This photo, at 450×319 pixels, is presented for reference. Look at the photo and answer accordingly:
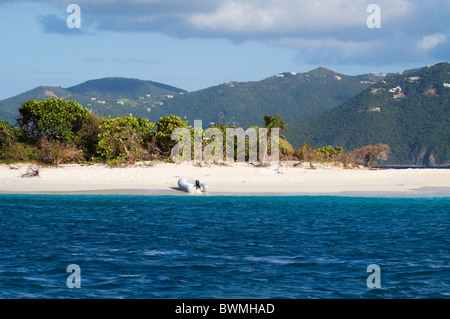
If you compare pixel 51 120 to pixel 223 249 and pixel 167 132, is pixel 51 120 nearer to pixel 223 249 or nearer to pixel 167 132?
pixel 167 132

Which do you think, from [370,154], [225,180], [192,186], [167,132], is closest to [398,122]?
[370,154]

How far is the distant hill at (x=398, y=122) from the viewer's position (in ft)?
491

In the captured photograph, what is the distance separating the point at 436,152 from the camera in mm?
144750

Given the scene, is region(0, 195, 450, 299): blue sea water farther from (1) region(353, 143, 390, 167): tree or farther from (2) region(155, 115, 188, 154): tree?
(1) region(353, 143, 390, 167): tree

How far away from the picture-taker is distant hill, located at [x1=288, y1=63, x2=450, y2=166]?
491 ft

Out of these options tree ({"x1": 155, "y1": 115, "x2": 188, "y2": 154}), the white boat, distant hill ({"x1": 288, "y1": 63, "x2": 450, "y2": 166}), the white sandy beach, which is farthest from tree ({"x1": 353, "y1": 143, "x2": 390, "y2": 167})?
distant hill ({"x1": 288, "y1": 63, "x2": 450, "y2": 166})

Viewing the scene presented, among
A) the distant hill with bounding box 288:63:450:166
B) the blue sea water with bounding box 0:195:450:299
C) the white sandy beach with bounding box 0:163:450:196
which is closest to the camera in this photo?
the blue sea water with bounding box 0:195:450:299

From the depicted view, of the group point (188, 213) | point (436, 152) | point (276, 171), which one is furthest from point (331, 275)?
point (436, 152)

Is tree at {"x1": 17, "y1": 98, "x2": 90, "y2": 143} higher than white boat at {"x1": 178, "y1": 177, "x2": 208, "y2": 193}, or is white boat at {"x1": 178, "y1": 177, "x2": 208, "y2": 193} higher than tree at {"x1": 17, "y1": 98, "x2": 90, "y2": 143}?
tree at {"x1": 17, "y1": 98, "x2": 90, "y2": 143}

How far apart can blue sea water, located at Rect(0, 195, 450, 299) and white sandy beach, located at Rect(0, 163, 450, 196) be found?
161 inches

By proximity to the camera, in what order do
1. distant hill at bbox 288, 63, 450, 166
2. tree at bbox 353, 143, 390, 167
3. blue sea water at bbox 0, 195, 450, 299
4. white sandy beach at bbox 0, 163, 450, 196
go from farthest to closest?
distant hill at bbox 288, 63, 450, 166, tree at bbox 353, 143, 390, 167, white sandy beach at bbox 0, 163, 450, 196, blue sea water at bbox 0, 195, 450, 299

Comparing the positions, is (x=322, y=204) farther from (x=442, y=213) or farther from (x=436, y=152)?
(x=436, y=152)

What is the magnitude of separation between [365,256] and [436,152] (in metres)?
137

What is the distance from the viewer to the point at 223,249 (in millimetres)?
18906
